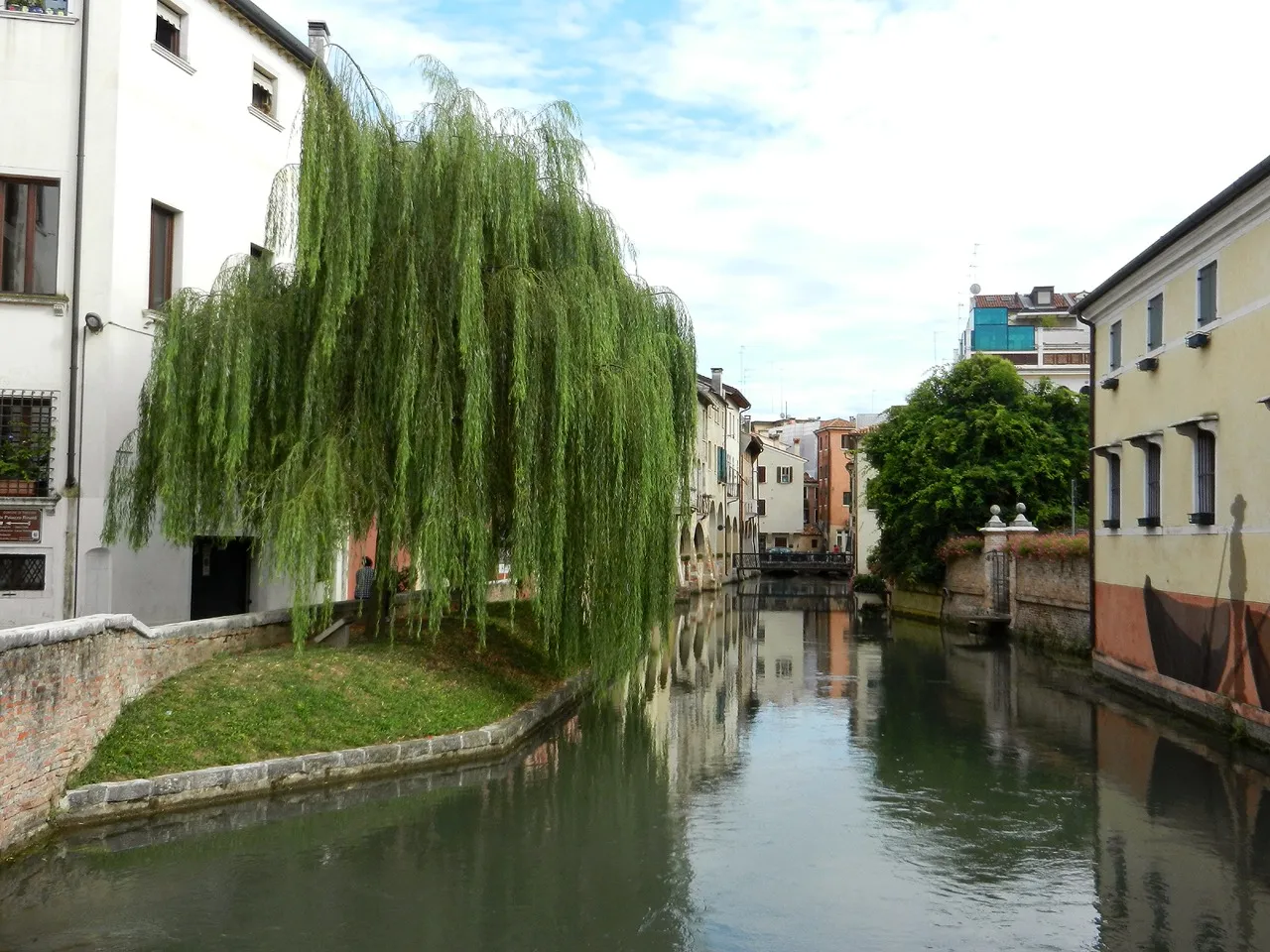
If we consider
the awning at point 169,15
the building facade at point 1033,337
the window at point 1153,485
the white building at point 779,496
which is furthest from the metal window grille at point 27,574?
the white building at point 779,496

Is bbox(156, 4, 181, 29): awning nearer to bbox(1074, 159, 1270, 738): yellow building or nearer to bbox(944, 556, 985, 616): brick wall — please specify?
bbox(1074, 159, 1270, 738): yellow building

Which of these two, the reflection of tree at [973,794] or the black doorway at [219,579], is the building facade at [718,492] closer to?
the black doorway at [219,579]

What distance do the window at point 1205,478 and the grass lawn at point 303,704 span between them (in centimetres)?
1071

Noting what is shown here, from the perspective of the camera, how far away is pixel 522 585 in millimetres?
15742

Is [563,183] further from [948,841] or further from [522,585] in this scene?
[948,841]

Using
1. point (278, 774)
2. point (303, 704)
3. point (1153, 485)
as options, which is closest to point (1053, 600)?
point (1153, 485)

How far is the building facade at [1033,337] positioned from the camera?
6762 centimetres

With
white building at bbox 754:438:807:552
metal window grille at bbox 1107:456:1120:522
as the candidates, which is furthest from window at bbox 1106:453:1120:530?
white building at bbox 754:438:807:552

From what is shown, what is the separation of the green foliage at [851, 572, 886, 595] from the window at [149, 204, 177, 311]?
42852 millimetres

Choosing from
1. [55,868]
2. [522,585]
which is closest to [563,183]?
[522,585]

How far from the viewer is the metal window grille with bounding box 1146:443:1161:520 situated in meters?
19.8

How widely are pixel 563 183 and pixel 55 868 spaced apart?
428 inches

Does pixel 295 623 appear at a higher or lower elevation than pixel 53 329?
lower

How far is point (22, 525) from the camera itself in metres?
15.6
